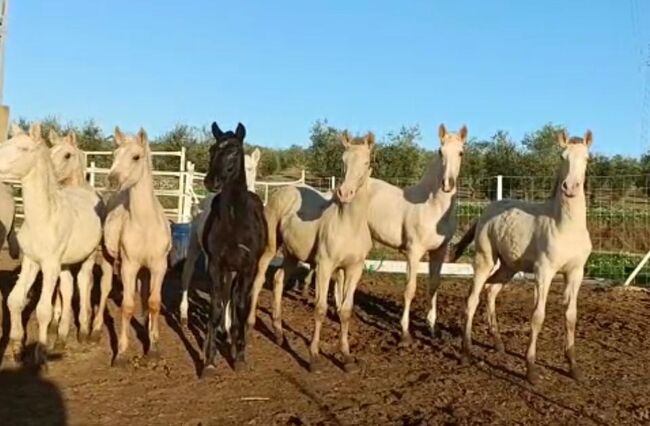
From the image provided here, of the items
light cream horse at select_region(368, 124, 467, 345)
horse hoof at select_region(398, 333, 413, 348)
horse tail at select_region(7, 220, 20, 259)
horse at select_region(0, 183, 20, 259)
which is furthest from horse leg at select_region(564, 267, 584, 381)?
horse tail at select_region(7, 220, 20, 259)

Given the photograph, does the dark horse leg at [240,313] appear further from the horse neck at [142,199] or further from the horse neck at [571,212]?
the horse neck at [571,212]

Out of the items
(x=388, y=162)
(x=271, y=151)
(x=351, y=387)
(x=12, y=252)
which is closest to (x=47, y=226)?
(x=12, y=252)

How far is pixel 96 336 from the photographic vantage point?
8156mm

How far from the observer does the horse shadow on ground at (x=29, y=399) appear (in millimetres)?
5554

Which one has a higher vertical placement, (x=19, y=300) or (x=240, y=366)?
(x=19, y=300)

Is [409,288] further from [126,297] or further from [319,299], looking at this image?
[126,297]

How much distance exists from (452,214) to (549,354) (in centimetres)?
203

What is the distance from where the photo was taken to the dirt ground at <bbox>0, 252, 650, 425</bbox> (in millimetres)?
5730

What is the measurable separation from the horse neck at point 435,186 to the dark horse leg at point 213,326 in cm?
290

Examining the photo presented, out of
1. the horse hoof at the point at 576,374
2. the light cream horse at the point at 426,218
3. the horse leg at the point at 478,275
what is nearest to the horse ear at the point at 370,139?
the light cream horse at the point at 426,218

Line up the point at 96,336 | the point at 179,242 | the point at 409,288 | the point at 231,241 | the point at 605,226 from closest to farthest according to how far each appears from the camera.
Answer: the point at 231,241, the point at 96,336, the point at 409,288, the point at 179,242, the point at 605,226

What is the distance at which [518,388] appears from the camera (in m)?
6.58

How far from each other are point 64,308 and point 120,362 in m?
1.22

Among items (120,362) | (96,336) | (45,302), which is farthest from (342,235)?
(96,336)
